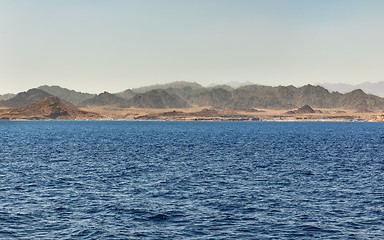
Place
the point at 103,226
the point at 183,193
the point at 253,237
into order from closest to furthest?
1. the point at 253,237
2. the point at 103,226
3. the point at 183,193

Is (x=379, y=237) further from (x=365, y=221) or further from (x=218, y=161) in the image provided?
(x=218, y=161)

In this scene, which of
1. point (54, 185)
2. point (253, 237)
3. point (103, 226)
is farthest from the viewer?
point (54, 185)

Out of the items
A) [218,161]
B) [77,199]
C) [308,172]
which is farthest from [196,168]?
[77,199]

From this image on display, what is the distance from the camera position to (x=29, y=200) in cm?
5944

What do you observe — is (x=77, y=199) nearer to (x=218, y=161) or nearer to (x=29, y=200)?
(x=29, y=200)

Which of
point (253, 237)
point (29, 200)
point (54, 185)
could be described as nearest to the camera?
point (253, 237)

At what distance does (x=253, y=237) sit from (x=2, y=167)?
6946cm

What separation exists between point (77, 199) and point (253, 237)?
27.1 metres

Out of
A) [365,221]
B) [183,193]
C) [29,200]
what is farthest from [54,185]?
[365,221]

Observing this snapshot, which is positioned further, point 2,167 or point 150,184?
point 2,167

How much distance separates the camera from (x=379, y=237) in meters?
43.6

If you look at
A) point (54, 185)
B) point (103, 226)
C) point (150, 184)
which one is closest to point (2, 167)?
point (54, 185)

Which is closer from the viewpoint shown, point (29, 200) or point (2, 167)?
point (29, 200)

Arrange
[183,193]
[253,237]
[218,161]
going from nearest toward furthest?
[253,237] → [183,193] → [218,161]
